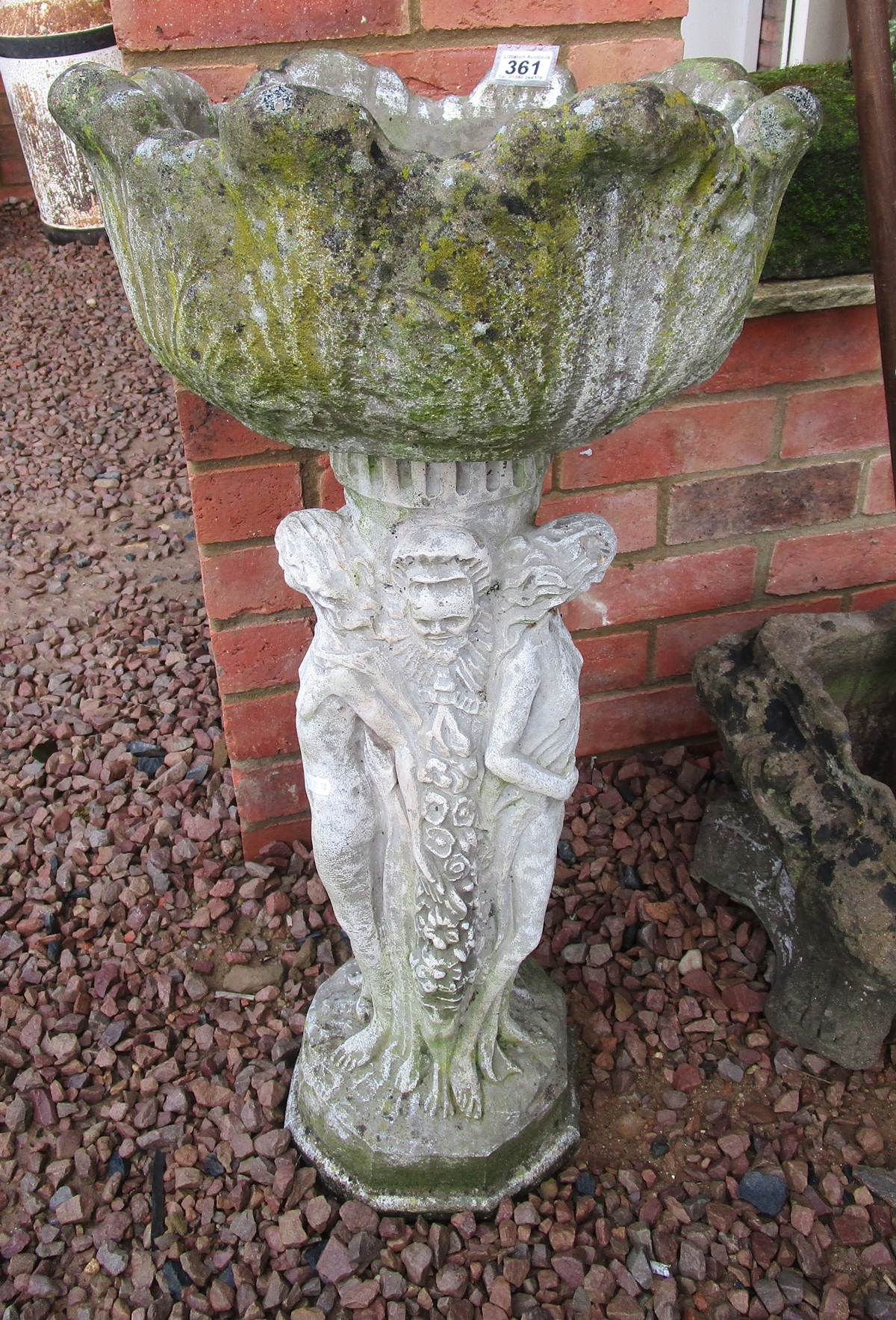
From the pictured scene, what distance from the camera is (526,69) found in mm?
1228

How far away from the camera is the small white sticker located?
1227 millimetres

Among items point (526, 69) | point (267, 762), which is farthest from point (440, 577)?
point (267, 762)

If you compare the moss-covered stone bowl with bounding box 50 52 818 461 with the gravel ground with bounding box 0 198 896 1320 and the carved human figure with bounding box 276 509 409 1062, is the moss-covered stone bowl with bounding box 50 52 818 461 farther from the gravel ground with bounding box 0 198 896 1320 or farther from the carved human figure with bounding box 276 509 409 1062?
the gravel ground with bounding box 0 198 896 1320

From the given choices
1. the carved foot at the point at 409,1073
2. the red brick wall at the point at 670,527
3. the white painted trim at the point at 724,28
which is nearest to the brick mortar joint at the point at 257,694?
the red brick wall at the point at 670,527

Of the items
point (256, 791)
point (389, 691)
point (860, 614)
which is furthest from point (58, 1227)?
point (860, 614)

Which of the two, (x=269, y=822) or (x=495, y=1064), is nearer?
(x=495, y=1064)

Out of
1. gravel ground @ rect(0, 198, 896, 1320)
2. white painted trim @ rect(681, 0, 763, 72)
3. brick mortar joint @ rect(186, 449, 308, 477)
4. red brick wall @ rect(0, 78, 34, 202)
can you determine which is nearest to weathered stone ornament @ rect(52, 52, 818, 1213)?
gravel ground @ rect(0, 198, 896, 1320)

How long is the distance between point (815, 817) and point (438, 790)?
70 centimetres

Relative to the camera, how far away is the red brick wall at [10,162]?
5.34 metres

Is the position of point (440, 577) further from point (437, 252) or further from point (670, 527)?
point (670, 527)

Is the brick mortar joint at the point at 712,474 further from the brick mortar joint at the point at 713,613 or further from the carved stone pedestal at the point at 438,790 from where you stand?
the carved stone pedestal at the point at 438,790

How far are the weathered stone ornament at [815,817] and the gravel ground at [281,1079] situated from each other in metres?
0.09

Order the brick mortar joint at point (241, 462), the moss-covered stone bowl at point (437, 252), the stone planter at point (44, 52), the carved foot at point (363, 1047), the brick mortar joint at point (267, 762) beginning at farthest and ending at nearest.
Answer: the stone planter at point (44, 52)
the brick mortar joint at point (267, 762)
the brick mortar joint at point (241, 462)
the carved foot at point (363, 1047)
the moss-covered stone bowl at point (437, 252)

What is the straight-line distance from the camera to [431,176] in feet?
2.48
